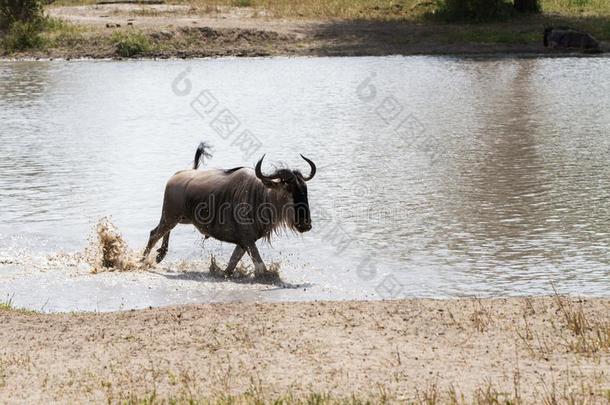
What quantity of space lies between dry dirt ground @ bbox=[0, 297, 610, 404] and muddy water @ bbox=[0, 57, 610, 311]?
1.26m

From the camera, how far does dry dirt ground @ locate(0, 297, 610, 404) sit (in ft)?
23.7

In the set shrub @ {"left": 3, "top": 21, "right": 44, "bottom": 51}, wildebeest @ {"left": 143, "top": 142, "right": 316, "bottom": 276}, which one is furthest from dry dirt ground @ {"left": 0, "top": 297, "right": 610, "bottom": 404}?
shrub @ {"left": 3, "top": 21, "right": 44, "bottom": 51}

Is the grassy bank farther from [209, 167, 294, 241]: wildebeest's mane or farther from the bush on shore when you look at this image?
[209, 167, 294, 241]: wildebeest's mane

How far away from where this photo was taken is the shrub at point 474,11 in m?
35.5

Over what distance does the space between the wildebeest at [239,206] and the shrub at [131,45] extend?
68.5 ft

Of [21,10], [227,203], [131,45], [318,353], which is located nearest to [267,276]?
[227,203]

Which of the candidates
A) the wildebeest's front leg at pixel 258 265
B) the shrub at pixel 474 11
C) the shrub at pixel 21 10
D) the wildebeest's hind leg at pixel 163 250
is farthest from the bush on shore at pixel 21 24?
the wildebeest's front leg at pixel 258 265

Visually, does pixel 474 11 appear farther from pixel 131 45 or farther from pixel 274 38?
pixel 131 45

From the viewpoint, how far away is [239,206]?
38.7 ft

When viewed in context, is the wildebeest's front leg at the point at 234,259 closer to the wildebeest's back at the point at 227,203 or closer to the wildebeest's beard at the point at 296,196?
the wildebeest's back at the point at 227,203

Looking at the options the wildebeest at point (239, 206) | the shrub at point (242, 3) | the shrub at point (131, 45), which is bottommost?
the shrub at point (242, 3)

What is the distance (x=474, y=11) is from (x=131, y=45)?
36.1 ft

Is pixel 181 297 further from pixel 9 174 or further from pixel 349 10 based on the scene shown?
pixel 349 10

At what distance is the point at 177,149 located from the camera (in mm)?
19281
